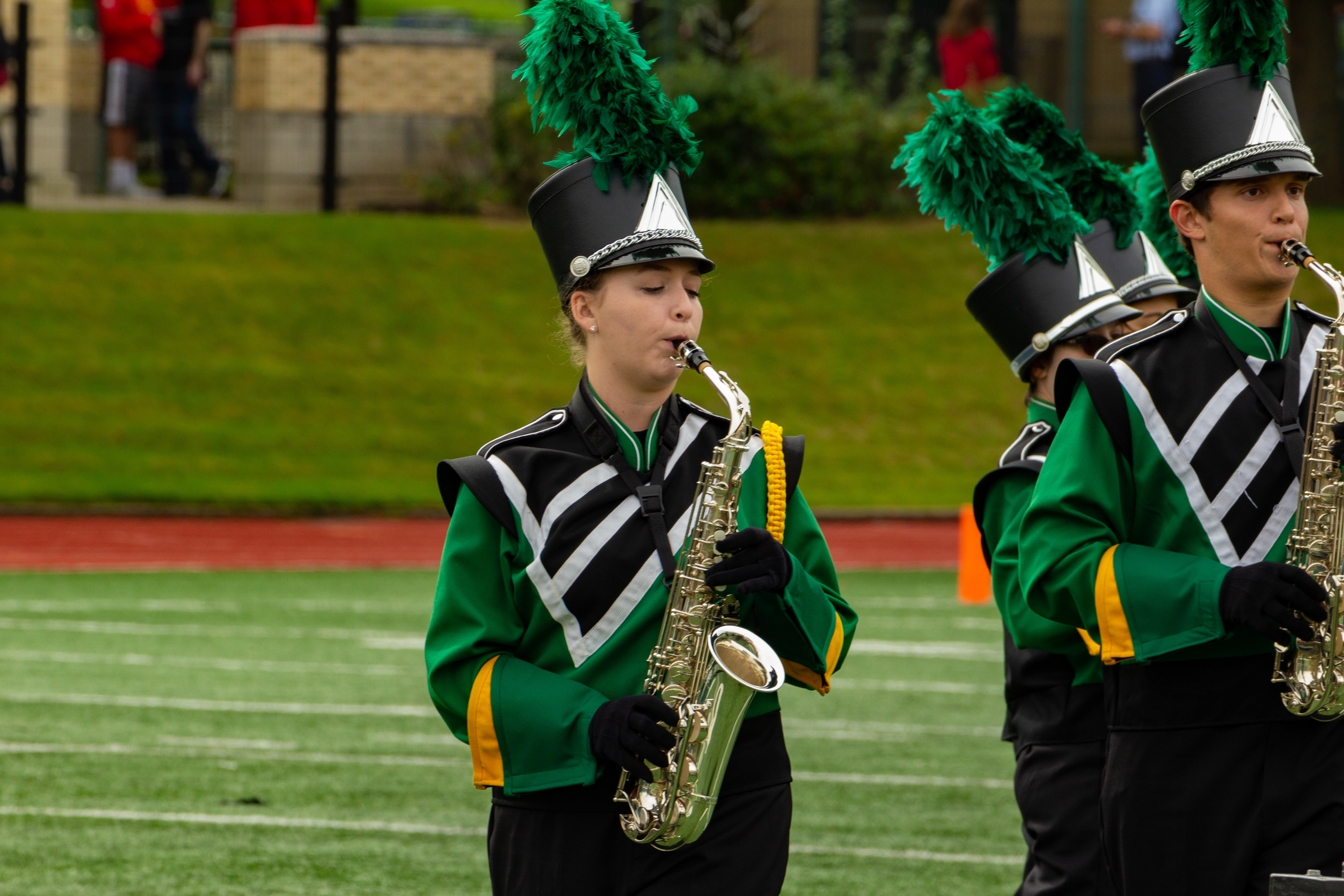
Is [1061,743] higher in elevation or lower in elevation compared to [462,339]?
higher

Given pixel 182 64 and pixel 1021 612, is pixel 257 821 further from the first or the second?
pixel 182 64

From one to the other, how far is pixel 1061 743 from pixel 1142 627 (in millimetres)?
1101

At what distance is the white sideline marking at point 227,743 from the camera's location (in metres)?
7.64

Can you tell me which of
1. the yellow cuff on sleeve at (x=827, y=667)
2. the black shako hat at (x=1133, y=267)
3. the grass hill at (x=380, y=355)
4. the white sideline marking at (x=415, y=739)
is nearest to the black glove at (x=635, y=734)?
the yellow cuff on sleeve at (x=827, y=667)

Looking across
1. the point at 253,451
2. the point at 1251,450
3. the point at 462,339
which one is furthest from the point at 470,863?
the point at 462,339

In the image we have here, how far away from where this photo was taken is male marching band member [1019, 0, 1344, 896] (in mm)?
3162

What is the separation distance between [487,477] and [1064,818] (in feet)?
5.60

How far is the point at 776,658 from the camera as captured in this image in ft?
10.2

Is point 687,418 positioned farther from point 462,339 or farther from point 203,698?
point 462,339

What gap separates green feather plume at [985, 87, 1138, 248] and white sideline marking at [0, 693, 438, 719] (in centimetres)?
425

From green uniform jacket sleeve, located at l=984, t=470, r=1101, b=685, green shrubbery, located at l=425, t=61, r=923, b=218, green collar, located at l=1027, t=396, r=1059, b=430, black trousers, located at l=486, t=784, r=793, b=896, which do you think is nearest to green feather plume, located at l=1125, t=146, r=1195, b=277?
green collar, located at l=1027, t=396, r=1059, b=430

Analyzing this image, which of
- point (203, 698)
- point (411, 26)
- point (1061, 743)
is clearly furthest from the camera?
point (411, 26)

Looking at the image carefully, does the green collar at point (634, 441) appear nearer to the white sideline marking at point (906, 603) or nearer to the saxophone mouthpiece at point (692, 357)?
the saxophone mouthpiece at point (692, 357)

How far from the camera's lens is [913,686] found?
9.14 meters
